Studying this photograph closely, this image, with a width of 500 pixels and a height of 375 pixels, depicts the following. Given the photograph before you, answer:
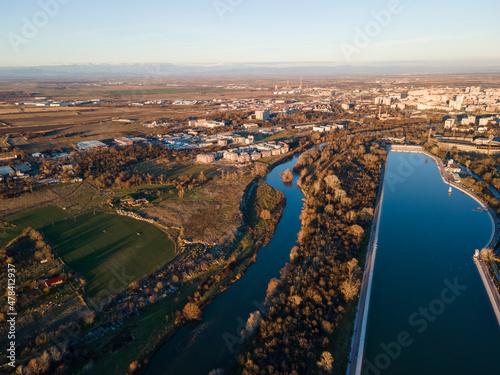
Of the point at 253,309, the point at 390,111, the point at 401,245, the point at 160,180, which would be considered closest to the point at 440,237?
the point at 401,245

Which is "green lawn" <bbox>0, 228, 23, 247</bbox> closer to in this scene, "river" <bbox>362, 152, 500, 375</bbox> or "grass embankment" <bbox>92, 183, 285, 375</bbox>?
"grass embankment" <bbox>92, 183, 285, 375</bbox>

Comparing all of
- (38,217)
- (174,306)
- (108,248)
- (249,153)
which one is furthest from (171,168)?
(174,306)

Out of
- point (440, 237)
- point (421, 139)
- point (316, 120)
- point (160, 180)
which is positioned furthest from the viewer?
point (316, 120)

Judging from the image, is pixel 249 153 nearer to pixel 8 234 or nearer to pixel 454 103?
pixel 8 234

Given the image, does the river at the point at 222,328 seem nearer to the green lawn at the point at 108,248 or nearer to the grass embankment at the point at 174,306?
the grass embankment at the point at 174,306

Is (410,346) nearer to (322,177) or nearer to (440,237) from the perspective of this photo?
(440,237)

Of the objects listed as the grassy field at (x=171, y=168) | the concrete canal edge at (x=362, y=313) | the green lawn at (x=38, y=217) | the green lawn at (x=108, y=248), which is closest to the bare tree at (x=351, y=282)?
the concrete canal edge at (x=362, y=313)

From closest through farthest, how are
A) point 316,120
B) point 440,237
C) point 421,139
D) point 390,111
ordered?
point 440,237
point 421,139
point 316,120
point 390,111
